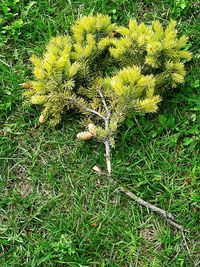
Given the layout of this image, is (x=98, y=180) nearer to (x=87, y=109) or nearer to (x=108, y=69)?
(x=87, y=109)

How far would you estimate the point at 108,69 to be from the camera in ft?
12.8

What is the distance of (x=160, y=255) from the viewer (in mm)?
3479

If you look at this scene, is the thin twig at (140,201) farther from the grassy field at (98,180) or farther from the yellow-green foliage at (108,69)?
the yellow-green foliage at (108,69)

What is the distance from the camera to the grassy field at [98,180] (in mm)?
3535

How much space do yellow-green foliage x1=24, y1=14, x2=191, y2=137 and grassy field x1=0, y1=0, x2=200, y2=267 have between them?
0.19 m

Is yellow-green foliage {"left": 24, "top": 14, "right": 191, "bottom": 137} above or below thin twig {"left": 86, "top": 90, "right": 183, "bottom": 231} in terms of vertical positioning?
above

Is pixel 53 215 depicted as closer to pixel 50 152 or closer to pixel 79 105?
pixel 50 152

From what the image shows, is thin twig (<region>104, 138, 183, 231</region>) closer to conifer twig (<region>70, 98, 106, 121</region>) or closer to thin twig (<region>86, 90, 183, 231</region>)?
thin twig (<region>86, 90, 183, 231</region>)

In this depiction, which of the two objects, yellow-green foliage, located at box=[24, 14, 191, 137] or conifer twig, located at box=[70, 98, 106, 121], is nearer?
yellow-green foliage, located at box=[24, 14, 191, 137]

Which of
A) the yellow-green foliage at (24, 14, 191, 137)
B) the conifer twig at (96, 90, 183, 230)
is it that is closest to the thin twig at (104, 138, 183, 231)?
the conifer twig at (96, 90, 183, 230)

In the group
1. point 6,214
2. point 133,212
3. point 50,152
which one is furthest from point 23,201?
point 133,212

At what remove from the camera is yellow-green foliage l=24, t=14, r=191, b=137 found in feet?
11.6

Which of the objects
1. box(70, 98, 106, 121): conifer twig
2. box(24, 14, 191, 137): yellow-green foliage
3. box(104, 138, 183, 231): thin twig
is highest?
box(24, 14, 191, 137): yellow-green foliage

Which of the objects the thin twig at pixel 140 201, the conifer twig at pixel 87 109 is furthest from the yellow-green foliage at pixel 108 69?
the thin twig at pixel 140 201
